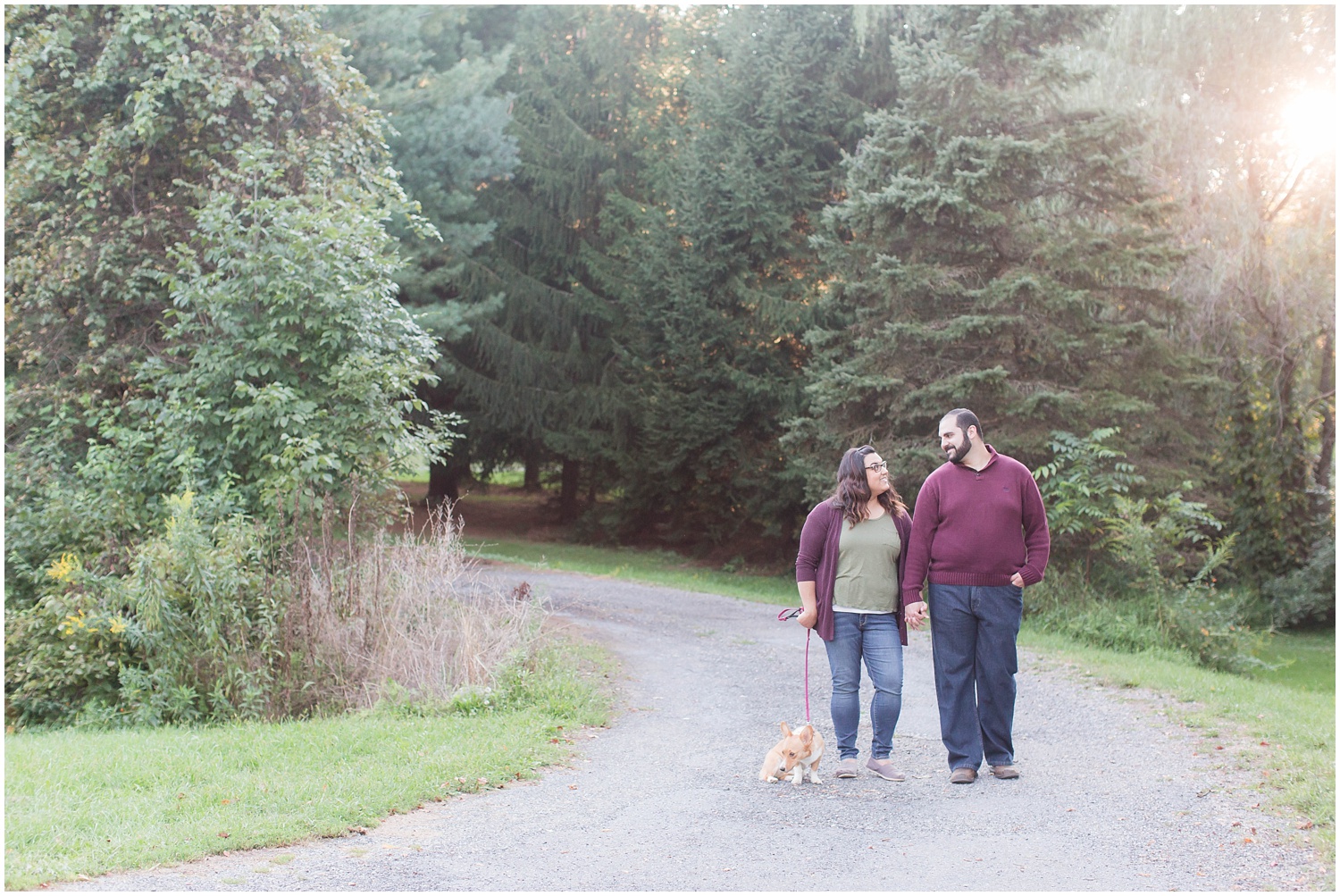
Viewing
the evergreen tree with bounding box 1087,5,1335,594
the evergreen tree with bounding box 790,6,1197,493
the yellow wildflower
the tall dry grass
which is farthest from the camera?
the evergreen tree with bounding box 1087,5,1335,594

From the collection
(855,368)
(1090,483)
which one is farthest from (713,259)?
(1090,483)

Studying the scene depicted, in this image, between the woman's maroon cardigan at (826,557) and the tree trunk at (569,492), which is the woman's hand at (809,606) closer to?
the woman's maroon cardigan at (826,557)

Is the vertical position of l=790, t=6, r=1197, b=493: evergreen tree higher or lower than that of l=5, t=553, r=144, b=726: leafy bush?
higher

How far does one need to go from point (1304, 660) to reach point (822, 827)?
1340 centimetres

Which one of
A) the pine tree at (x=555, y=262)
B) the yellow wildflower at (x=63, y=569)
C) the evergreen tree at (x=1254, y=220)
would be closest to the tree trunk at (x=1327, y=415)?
the evergreen tree at (x=1254, y=220)

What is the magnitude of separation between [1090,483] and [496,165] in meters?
14.2

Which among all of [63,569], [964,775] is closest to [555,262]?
[63,569]

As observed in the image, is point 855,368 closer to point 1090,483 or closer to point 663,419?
point 1090,483

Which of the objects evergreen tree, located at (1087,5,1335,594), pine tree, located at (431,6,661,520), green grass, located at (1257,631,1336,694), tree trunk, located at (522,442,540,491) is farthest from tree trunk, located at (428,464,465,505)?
green grass, located at (1257,631,1336,694)

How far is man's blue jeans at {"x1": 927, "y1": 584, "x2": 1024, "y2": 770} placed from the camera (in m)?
5.92

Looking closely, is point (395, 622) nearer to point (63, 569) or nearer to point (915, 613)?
point (63, 569)

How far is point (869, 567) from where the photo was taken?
6035 millimetres

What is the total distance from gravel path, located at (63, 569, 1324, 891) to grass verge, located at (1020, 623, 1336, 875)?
20cm

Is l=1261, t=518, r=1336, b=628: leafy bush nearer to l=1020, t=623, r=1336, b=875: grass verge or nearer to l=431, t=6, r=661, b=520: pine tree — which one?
l=1020, t=623, r=1336, b=875: grass verge
